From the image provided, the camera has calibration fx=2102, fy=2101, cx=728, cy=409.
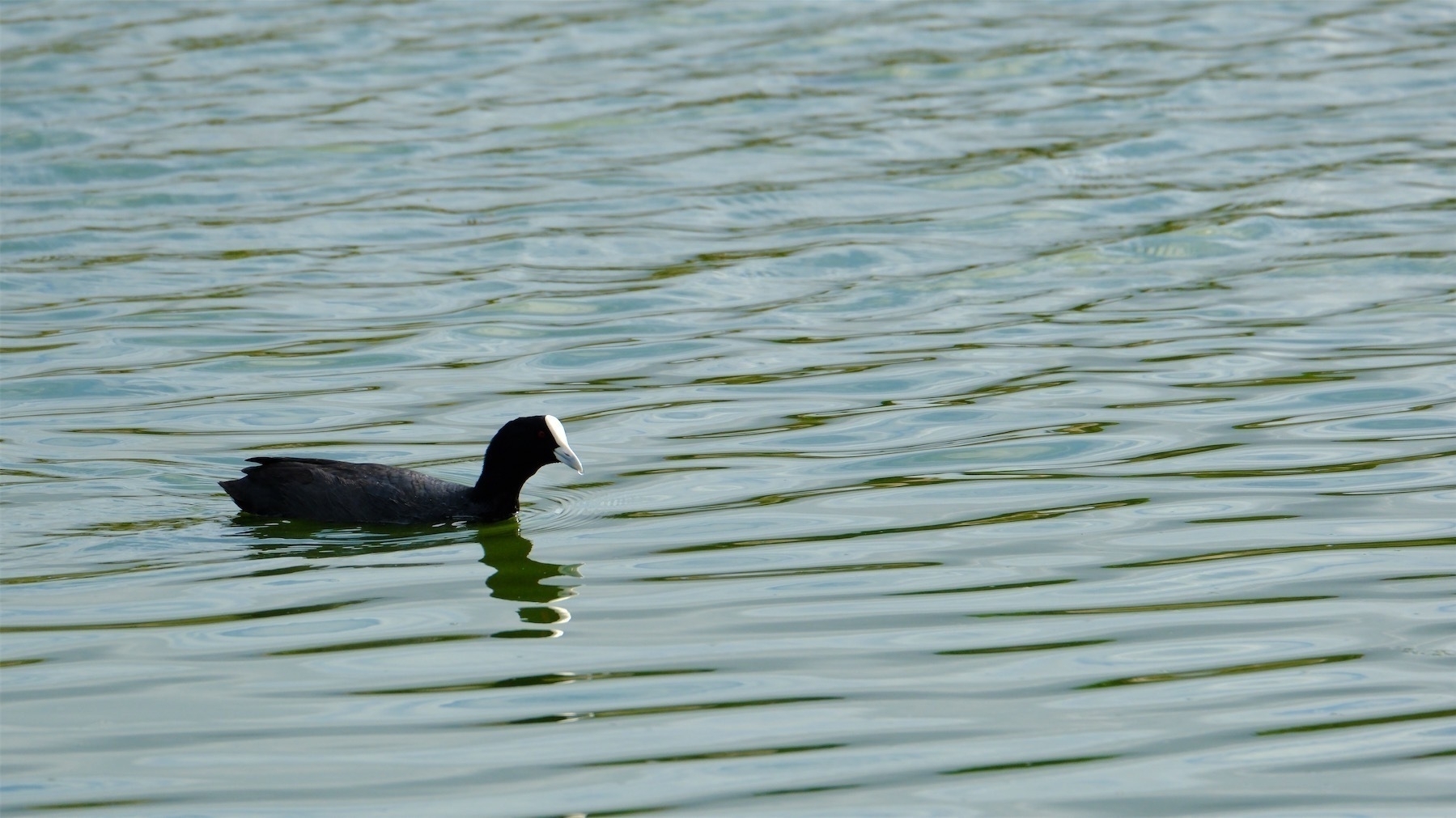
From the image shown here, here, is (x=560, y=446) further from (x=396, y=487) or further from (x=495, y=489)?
(x=396, y=487)

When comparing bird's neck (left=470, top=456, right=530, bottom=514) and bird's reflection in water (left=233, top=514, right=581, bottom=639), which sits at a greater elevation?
bird's neck (left=470, top=456, right=530, bottom=514)

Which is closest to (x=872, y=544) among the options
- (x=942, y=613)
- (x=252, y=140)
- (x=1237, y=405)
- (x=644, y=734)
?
(x=942, y=613)

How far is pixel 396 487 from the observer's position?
8.73 metres

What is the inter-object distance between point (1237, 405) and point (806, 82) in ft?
30.9

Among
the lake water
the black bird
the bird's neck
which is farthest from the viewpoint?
the bird's neck

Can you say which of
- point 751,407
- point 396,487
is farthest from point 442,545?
point 751,407

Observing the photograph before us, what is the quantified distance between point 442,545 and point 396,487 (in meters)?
0.32

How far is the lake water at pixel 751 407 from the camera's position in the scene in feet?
20.4

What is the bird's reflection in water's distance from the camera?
7.90 m

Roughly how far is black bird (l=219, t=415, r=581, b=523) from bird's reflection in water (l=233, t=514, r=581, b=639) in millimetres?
57

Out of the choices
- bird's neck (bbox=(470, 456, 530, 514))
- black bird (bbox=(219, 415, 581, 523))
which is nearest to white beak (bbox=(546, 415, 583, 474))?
black bird (bbox=(219, 415, 581, 523))

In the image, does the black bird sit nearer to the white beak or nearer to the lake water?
the white beak

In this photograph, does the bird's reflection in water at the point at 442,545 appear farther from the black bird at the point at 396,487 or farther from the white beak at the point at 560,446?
the white beak at the point at 560,446

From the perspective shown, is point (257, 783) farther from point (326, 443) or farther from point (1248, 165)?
point (1248, 165)
